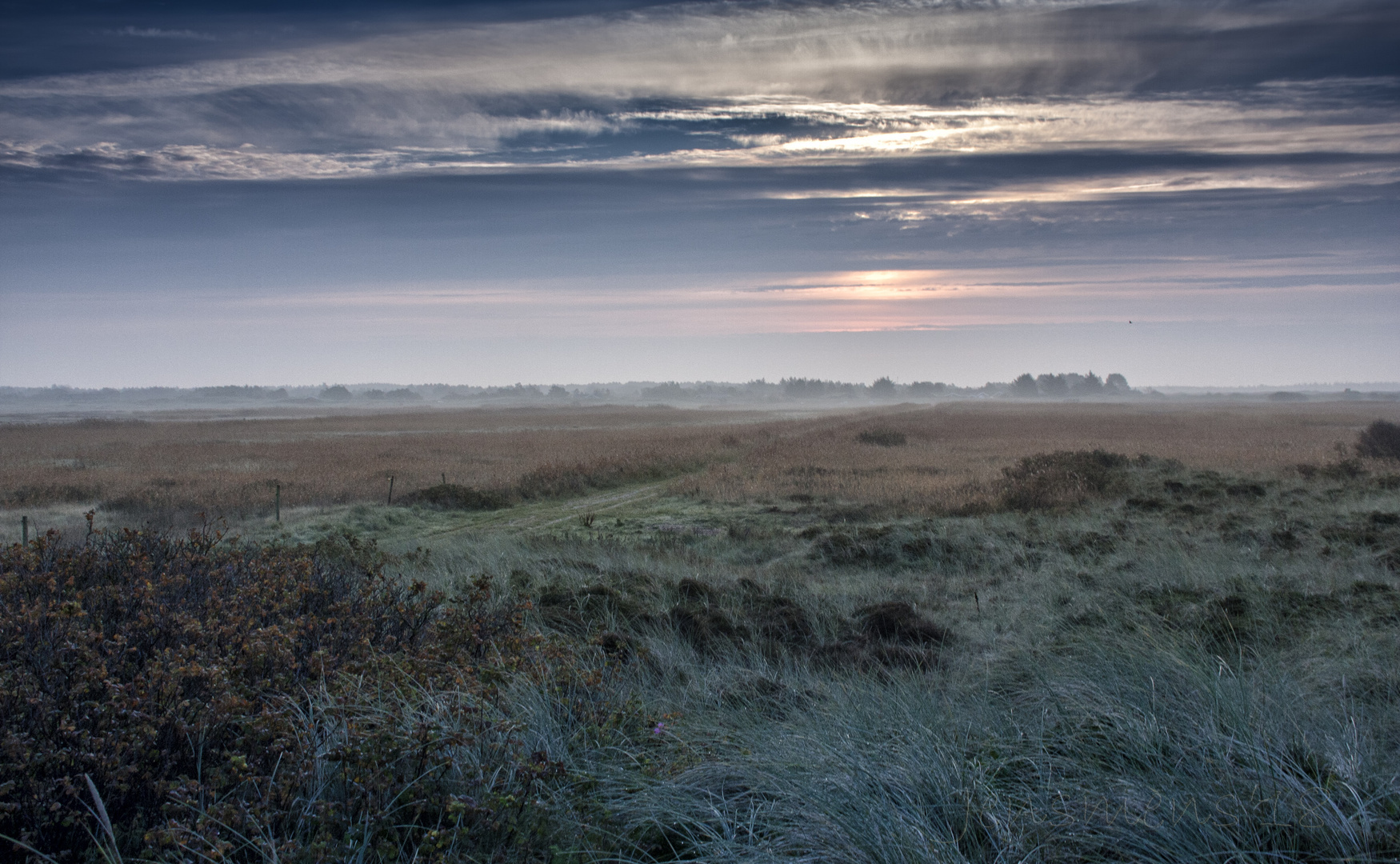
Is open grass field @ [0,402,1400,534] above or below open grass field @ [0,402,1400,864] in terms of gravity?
below

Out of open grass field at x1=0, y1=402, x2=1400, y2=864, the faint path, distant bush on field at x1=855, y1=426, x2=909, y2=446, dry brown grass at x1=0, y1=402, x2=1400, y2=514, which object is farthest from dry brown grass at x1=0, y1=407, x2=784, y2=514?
open grass field at x1=0, y1=402, x2=1400, y2=864

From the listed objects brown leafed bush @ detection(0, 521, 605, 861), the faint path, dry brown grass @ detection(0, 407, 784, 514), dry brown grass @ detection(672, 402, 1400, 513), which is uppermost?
brown leafed bush @ detection(0, 521, 605, 861)

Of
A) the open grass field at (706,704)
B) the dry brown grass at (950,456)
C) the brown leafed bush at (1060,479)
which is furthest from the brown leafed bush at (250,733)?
the brown leafed bush at (1060,479)

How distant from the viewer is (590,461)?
1214 inches

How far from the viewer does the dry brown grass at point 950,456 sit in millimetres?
22312

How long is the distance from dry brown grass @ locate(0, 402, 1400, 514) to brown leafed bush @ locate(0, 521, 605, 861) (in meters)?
15.6

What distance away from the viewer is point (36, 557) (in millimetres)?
6586

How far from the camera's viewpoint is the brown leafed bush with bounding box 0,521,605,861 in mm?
3318

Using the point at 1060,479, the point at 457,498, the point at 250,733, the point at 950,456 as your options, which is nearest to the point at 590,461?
the point at 457,498

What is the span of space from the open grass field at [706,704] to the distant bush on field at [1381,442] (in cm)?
2221

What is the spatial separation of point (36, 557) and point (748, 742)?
624 cm

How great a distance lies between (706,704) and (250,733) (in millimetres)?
2939

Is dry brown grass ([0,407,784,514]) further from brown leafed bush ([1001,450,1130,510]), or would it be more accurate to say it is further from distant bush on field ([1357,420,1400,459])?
distant bush on field ([1357,420,1400,459])

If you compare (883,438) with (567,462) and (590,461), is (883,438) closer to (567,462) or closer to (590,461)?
(590,461)
